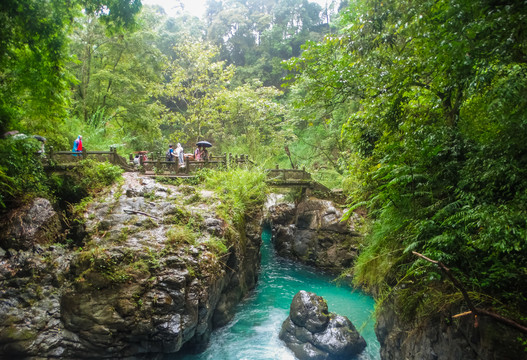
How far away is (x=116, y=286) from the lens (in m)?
6.63

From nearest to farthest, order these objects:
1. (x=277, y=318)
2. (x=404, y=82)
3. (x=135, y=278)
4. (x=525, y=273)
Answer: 1. (x=525, y=273)
2. (x=404, y=82)
3. (x=135, y=278)
4. (x=277, y=318)

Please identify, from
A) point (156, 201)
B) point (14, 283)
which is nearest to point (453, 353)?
point (156, 201)

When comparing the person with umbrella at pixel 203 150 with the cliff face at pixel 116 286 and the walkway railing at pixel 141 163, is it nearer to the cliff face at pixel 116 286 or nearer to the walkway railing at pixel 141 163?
the walkway railing at pixel 141 163

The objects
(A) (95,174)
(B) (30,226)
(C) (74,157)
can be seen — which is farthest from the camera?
(C) (74,157)

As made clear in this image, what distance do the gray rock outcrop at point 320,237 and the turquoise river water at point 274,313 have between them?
74 centimetres

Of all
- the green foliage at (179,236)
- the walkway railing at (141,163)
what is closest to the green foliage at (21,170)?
the walkway railing at (141,163)

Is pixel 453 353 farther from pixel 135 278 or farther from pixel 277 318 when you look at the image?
pixel 277 318

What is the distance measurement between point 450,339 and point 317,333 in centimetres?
540

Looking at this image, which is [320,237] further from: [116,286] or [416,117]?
[416,117]

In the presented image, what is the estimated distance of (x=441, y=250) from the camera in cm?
389

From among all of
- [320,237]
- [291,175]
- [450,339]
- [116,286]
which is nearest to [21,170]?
[116,286]

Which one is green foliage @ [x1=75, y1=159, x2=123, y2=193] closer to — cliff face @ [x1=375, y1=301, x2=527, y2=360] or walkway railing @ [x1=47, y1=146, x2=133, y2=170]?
walkway railing @ [x1=47, y1=146, x2=133, y2=170]

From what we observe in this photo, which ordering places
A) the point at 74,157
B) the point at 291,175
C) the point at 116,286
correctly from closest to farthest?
the point at 116,286 → the point at 74,157 → the point at 291,175

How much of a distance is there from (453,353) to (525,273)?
171 centimetres
